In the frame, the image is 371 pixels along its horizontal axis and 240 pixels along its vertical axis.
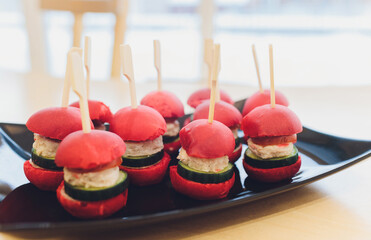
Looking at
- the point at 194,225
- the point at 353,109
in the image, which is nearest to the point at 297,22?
the point at 353,109

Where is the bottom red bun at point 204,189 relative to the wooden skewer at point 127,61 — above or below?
below

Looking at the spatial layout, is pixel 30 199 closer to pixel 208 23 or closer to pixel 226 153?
pixel 226 153

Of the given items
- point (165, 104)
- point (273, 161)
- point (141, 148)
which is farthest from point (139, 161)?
point (273, 161)

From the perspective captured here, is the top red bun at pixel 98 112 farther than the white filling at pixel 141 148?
Yes

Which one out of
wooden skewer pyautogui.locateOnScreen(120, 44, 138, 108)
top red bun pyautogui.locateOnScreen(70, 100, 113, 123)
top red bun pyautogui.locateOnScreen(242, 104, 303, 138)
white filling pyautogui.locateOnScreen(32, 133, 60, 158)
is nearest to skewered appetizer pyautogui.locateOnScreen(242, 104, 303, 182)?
top red bun pyautogui.locateOnScreen(242, 104, 303, 138)

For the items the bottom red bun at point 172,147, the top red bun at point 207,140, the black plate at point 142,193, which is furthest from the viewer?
the bottom red bun at point 172,147

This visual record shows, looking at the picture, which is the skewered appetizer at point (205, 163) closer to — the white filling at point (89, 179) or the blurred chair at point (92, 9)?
the white filling at point (89, 179)

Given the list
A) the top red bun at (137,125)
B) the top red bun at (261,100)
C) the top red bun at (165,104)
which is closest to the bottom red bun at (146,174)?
the top red bun at (137,125)

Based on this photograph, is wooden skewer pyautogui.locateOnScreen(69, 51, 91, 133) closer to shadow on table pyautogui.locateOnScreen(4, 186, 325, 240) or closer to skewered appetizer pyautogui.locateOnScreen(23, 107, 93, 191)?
skewered appetizer pyautogui.locateOnScreen(23, 107, 93, 191)
